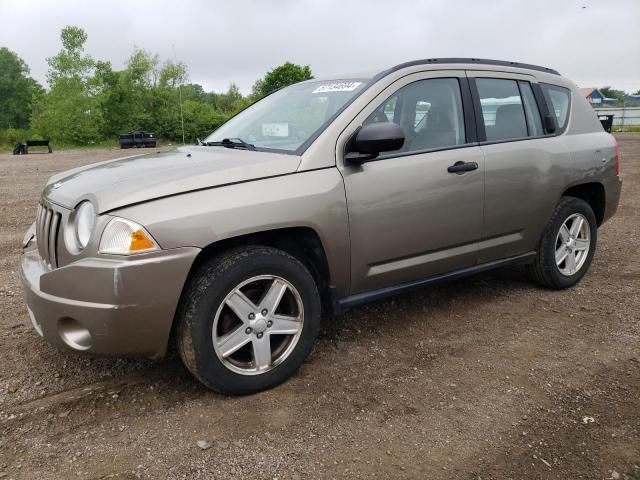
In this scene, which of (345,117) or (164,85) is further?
(164,85)

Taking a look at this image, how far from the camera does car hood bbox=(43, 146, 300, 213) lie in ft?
8.49

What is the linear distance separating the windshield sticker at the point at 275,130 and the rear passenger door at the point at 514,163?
133cm

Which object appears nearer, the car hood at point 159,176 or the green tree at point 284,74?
the car hood at point 159,176

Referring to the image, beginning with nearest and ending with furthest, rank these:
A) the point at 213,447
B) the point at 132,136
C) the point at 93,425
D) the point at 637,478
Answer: the point at 637,478 < the point at 213,447 < the point at 93,425 < the point at 132,136

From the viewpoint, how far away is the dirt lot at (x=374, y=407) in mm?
2363

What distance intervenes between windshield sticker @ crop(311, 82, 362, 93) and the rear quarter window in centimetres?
177

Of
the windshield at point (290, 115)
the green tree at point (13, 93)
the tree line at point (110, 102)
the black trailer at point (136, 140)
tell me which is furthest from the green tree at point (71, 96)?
the windshield at point (290, 115)

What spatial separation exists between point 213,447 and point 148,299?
2.38 ft

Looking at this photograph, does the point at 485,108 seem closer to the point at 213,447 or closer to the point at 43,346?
the point at 213,447

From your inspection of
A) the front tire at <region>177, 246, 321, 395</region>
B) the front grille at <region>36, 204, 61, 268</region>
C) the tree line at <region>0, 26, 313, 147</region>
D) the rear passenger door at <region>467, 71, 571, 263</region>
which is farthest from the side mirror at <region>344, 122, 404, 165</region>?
the tree line at <region>0, 26, 313, 147</region>

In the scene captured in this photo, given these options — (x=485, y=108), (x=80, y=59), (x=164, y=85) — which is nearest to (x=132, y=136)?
(x=80, y=59)

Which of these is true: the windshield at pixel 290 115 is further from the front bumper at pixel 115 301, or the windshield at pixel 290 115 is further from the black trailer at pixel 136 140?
the black trailer at pixel 136 140

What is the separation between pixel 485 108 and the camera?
152 inches

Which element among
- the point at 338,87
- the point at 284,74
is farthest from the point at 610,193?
the point at 284,74
